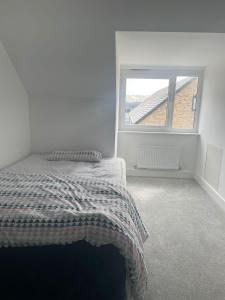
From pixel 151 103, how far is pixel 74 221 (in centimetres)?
298

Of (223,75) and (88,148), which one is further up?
(223,75)

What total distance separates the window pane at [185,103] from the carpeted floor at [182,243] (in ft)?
3.91

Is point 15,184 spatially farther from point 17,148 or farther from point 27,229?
point 17,148

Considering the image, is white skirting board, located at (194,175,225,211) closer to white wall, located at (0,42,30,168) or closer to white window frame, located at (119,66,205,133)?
white window frame, located at (119,66,205,133)

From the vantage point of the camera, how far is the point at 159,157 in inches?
147

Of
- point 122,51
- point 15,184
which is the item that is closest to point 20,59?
point 122,51

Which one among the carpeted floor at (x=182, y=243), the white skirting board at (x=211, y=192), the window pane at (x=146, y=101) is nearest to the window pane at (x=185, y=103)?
the window pane at (x=146, y=101)

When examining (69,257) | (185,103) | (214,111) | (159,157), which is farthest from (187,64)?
(69,257)

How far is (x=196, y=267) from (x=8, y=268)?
4.56ft

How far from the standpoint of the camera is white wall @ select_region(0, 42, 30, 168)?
237 cm

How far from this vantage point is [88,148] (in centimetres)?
310

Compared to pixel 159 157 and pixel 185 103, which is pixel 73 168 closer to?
pixel 159 157

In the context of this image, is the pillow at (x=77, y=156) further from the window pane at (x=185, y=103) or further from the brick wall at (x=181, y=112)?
the window pane at (x=185, y=103)

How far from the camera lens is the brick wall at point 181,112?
12.2ft
